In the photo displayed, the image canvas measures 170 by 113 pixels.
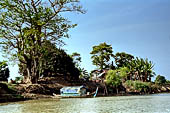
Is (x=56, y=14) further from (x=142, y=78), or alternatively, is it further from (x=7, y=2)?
(x=142, y=78)

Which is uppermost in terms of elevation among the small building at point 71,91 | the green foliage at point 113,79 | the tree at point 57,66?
the tree at point 57,66

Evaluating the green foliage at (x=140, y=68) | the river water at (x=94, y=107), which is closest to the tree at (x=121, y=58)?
the green foliage at (x=140, y=68)

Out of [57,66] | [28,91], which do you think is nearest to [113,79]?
[57,66]

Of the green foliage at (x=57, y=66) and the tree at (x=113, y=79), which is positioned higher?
the green foliage at (x=57, y=66)

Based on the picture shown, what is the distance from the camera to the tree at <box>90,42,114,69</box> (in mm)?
59188

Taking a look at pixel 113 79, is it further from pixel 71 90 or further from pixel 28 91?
pixel 28 91

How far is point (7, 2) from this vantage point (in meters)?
26.9

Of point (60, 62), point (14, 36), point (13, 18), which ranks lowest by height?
point (60, 62)

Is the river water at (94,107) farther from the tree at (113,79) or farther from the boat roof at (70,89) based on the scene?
the tree at (113,79)

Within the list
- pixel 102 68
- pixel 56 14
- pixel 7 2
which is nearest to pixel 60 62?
pixel 56 14

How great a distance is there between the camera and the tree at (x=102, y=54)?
5919 cm

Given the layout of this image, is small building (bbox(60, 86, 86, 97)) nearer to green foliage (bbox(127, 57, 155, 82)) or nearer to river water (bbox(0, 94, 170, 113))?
river water (bbox(0, 94, 170, 113))

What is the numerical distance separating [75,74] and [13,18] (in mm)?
18501

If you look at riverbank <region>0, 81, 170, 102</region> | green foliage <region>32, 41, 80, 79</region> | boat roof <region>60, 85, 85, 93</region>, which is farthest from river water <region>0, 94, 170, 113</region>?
green foliage <region>32, 41, 80, 79</region>
